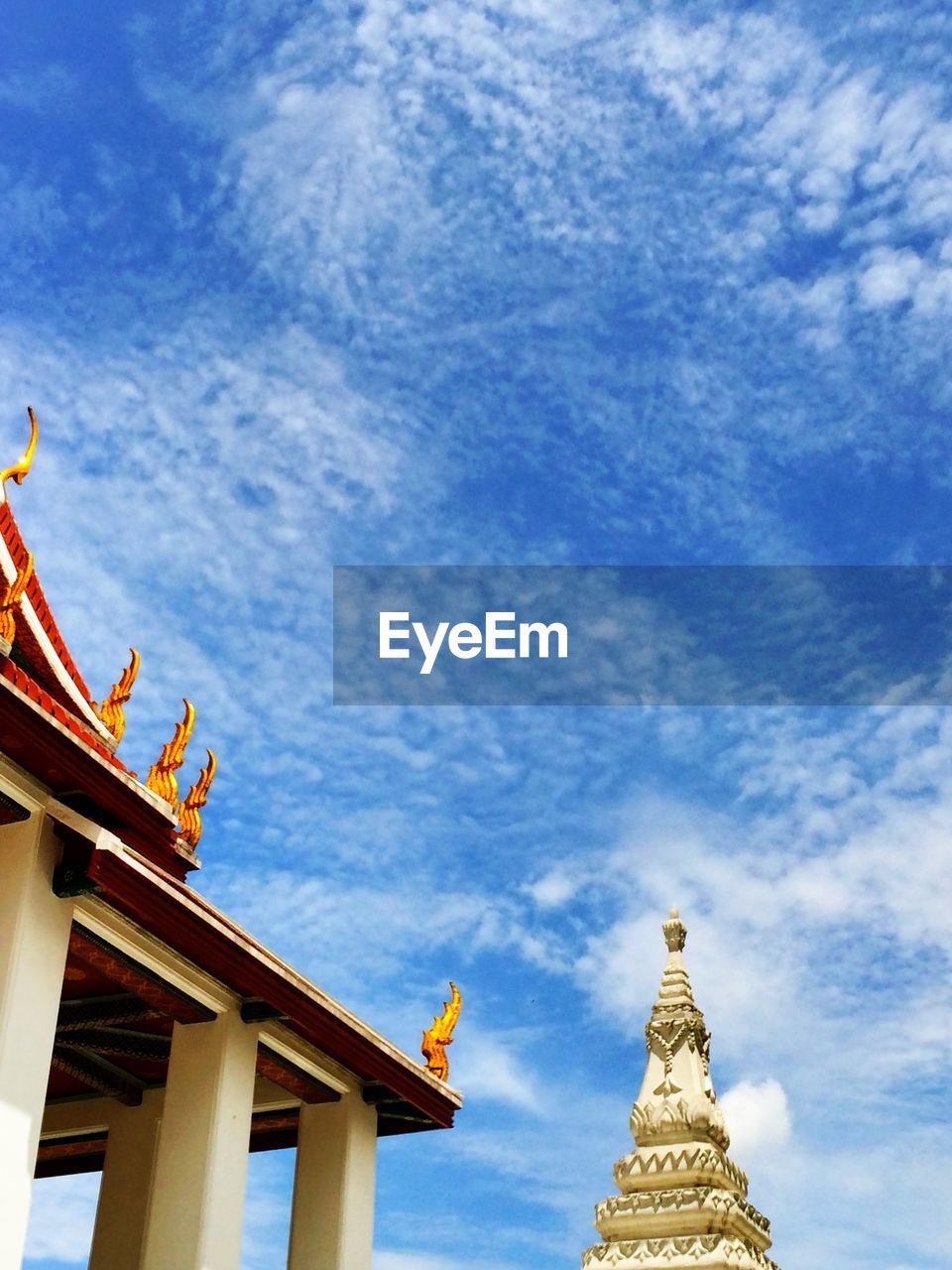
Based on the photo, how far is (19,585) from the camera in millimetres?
14148

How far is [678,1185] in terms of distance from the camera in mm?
14039

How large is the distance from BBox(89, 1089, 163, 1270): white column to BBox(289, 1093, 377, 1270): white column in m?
2.02

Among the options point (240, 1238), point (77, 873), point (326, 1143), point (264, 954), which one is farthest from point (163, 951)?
point (326, 1143)

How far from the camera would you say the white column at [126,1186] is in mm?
19109

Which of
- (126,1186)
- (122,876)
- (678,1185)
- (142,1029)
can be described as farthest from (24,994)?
(126,1186)

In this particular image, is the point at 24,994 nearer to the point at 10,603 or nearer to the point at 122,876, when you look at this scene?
the point at 122,876

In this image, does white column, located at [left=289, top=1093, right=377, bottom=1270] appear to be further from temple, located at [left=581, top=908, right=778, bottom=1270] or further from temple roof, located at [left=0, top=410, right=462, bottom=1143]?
temple, located at [left=581, top=908, right=778, bottom=1270]

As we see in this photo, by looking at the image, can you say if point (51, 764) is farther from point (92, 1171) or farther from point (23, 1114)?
point (92, 1171)

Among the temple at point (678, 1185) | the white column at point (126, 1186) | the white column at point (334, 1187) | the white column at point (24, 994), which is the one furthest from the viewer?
the white column at point (126, 1186)

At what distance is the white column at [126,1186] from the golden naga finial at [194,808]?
4.89 m

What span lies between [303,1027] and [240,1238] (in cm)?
255

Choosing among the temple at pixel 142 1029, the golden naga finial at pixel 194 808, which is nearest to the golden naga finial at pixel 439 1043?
the temple at pixel 142 1029

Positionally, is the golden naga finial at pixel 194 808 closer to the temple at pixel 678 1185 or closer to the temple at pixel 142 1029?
the temple at pixel 142 1029

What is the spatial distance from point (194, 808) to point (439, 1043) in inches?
225
